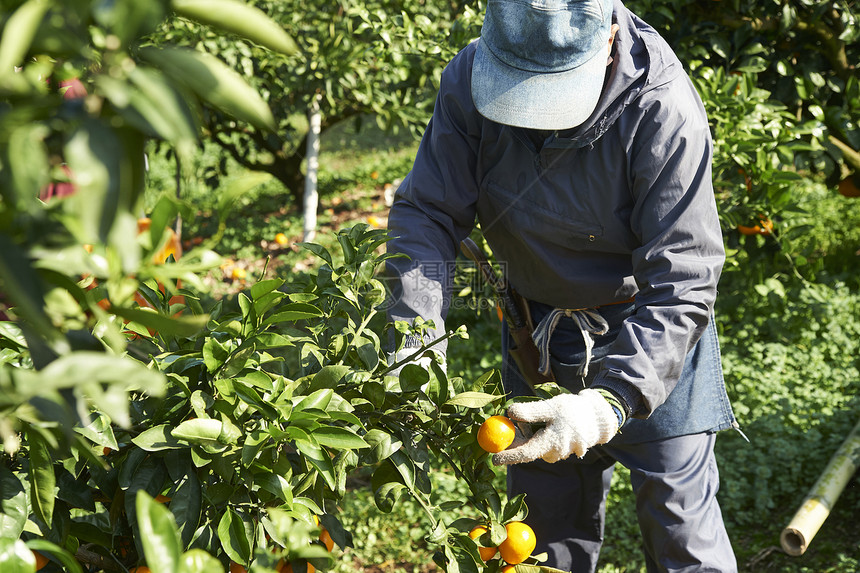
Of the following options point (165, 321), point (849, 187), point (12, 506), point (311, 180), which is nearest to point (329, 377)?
point (12, 506)

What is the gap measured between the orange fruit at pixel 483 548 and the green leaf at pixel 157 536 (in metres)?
0.68

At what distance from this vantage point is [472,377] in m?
3.56

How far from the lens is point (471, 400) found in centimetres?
122

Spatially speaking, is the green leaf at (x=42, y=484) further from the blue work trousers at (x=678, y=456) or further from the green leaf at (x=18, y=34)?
the blue work trousers at (x=678, y=456)

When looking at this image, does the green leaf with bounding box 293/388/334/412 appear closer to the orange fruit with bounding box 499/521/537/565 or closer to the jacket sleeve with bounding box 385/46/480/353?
the orange fruit with bounding box 499/521/537/565

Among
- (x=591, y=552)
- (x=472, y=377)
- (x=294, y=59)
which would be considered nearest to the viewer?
(x=591, y=552)

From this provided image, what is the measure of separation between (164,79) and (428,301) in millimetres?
1233

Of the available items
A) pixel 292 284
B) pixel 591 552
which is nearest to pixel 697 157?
pixel 292 284

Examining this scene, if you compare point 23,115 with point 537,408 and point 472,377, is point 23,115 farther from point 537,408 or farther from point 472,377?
point 472,377

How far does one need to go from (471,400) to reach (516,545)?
0.82 feet

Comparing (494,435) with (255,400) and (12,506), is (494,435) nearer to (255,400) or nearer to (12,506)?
(255,400)

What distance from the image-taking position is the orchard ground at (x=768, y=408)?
8.37ft

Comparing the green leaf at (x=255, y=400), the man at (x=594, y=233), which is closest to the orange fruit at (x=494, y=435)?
the man at (x=594, y=233)

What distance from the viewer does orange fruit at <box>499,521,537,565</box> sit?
1.25 metres
